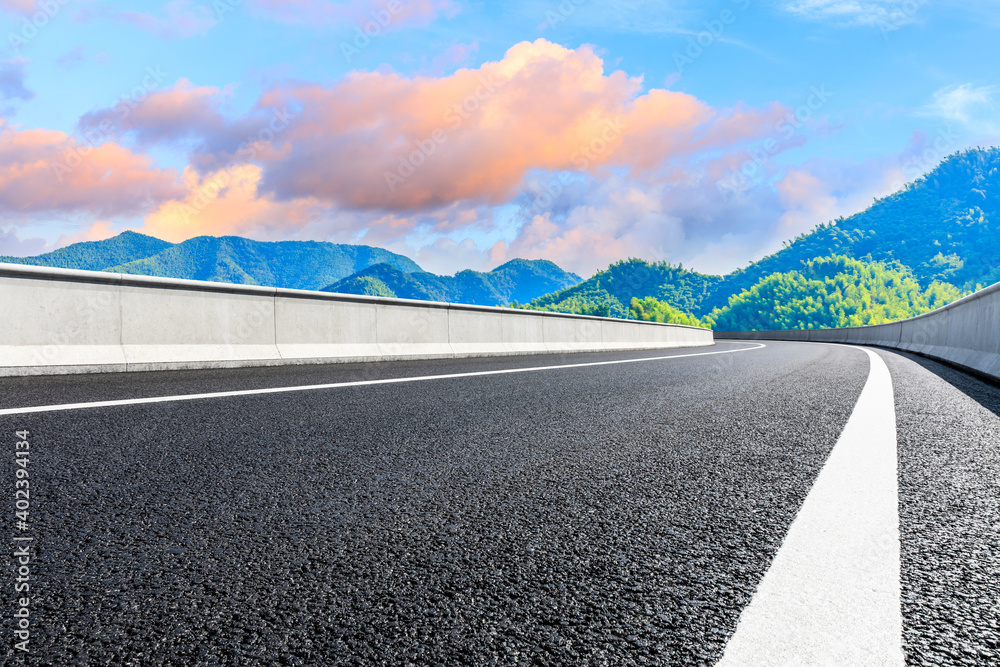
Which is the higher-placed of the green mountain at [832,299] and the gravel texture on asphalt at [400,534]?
the green mountain at [832,299]

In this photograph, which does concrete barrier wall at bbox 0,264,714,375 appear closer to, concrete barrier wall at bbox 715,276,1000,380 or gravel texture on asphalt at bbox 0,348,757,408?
gravel texture on asphalt at bbox 0,348,757,408

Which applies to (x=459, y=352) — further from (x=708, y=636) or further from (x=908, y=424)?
(x=708, y=636)

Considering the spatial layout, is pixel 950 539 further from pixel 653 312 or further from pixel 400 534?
pixel 653 312

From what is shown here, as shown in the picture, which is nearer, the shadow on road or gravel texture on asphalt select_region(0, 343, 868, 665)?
gravel texture on asphalt select_region(0, 343, 868, 665)

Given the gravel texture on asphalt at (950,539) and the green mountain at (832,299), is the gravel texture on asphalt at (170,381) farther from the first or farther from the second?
the green mountain at (832,299)

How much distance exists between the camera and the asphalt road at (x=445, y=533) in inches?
55.4

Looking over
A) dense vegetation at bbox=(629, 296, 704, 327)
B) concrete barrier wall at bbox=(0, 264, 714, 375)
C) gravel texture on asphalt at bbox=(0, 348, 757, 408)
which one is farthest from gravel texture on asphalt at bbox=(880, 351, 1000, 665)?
dense vegetation at bbox=(629, 296, 704, 327)

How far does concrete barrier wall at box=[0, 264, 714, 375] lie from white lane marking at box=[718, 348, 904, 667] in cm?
736

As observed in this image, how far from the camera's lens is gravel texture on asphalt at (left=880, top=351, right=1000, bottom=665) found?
1.40 metres

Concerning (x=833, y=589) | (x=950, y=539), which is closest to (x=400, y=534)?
(x=833, y=589)

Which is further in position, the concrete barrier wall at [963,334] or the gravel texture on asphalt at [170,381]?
the concrete barrier wall at [963,334]

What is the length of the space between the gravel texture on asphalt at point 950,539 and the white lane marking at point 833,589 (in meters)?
0.04

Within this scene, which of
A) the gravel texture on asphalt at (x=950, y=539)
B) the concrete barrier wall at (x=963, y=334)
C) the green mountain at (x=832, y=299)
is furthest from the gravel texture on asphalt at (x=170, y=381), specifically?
the green mountain at (x=832, y=299)

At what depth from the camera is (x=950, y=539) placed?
205 cm
